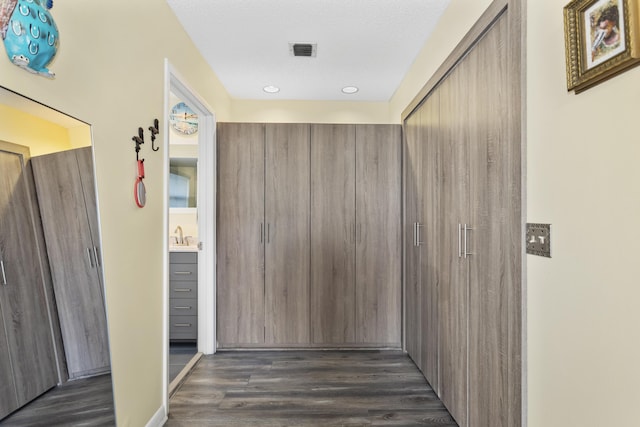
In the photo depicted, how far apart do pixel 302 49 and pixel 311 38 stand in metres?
0.17

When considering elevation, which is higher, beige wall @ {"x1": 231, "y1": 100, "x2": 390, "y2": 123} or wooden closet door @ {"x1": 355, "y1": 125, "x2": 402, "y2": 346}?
beige wall @ {"x1": 231, "y1": 100, "x2": 390, "y2": 123}

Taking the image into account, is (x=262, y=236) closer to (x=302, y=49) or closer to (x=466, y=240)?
(x=302, y=49)

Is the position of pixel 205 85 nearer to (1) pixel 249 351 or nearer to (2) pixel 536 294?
(1) pixel 249 351

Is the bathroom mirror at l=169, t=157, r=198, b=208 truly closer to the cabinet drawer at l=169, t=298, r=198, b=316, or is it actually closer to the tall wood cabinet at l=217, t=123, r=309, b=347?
the tall wood cabinet at l=217, t=123, r=309, b=347

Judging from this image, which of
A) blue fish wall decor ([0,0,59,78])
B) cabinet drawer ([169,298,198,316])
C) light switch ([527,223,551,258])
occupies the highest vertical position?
blue fish wall decor ([0,0,59,78])

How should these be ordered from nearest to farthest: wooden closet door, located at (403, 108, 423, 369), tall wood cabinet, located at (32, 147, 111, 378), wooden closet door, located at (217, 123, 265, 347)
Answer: tall wood cabinet, located at (32, 147, 111, 378) → wooden closet door, located at (403, 108, 423, 369) → wooden closet door, located at (217, 123, 265, 347)

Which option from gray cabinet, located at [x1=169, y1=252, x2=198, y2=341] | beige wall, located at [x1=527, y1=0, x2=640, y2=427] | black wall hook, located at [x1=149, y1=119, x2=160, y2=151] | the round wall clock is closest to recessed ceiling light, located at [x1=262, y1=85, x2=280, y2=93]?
the round wall clock

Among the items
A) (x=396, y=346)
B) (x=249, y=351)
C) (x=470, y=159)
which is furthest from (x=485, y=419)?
(x=249, y=351)

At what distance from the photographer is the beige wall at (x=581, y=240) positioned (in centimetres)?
88

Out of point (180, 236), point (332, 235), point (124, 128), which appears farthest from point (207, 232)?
point (124, 128)

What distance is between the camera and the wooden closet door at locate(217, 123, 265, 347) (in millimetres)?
3264

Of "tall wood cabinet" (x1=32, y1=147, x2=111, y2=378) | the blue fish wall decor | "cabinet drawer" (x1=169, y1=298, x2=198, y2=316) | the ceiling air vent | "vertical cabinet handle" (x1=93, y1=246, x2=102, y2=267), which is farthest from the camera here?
"cabinet drawer" (x1=169, y1=298, x2=198, y2=316)

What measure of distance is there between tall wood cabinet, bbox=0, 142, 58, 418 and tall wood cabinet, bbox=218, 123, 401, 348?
210 centimetres

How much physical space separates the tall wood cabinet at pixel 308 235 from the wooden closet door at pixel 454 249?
1067mm
